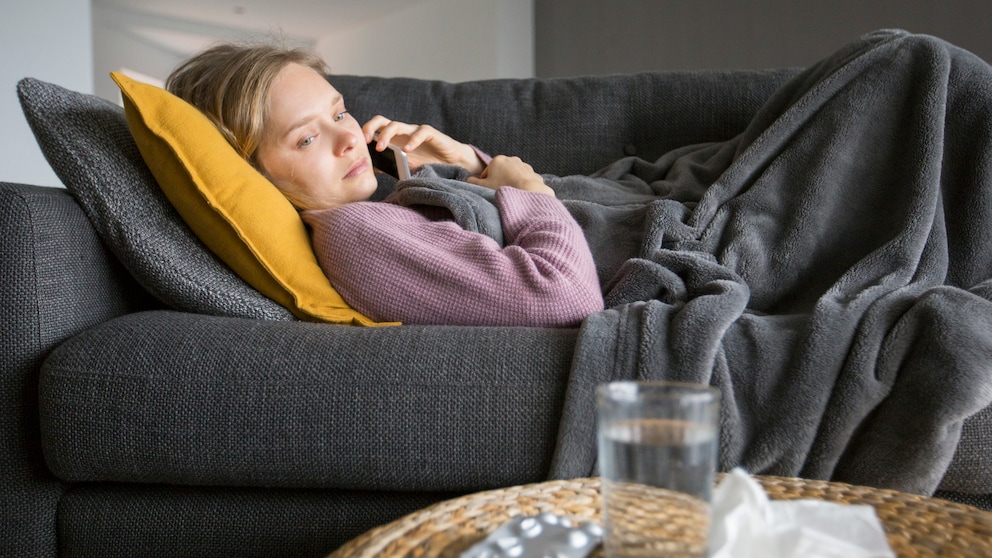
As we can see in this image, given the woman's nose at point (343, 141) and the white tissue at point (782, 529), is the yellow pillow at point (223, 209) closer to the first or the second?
the woman's nose at point (343, 141)

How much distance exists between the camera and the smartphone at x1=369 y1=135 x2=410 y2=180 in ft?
4.76

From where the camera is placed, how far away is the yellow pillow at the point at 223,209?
1.10 m

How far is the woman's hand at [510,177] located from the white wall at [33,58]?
7.97ft

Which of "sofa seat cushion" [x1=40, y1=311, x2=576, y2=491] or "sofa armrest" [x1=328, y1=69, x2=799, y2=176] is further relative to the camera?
"sofa armrest" [x1=328, y1=69, x2=799, y2=176]

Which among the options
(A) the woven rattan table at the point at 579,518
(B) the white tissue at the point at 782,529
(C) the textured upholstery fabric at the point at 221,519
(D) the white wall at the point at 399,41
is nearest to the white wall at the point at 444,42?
(D) the white wall at the point at 399,41

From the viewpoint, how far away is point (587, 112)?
171 centimetres

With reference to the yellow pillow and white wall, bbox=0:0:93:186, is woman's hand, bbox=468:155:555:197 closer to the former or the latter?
the yellow pillow

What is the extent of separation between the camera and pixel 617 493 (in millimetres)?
486

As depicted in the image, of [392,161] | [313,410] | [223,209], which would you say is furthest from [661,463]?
[392,161]

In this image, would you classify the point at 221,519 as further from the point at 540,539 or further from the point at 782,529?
the point at 782,529

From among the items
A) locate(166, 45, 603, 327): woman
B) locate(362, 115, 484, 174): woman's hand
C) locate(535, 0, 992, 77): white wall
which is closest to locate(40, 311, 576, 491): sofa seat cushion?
locate(166, 45, 603, 327): woman

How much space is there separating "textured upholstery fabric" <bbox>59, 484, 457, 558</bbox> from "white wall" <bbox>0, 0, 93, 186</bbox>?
2.60 metres

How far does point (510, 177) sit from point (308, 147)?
38 cm

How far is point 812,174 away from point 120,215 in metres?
1.03
